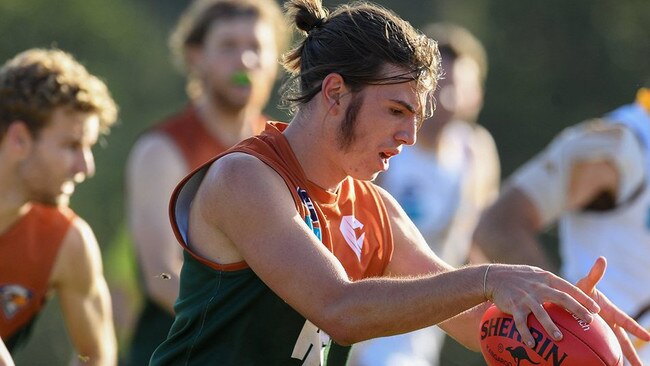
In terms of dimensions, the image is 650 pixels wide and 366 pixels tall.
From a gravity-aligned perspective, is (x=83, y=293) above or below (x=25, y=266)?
below

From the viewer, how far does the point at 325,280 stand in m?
4.13

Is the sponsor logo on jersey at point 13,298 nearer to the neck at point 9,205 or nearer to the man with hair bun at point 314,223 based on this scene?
the neck at point 9,205

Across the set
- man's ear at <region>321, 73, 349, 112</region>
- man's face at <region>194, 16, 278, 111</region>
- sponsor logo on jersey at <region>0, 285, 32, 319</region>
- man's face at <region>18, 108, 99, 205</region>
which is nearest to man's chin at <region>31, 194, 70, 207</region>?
man's face at <region>18, 108, 99, 205</region>

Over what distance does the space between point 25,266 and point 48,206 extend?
298 millimetres

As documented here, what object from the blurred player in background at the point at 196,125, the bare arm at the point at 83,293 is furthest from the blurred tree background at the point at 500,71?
the bare arm at the point at 83,293

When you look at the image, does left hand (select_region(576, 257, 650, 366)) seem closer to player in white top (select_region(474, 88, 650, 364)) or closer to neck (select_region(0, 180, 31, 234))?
player in white top (select_region(474, 88, 650, 364))

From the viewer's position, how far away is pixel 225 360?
448 centimetres

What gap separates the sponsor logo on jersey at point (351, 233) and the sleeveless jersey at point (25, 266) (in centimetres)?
202

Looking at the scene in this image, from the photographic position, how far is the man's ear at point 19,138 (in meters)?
6.30

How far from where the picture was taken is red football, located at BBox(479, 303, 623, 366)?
418cm

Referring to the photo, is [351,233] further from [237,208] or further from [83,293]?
[83,293]

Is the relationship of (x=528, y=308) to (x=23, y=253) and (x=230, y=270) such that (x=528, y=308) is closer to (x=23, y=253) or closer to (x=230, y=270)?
(x=230, y=270)

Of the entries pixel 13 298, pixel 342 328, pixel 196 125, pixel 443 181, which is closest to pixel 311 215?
pixel 342 328

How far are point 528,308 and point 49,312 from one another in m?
14.5
